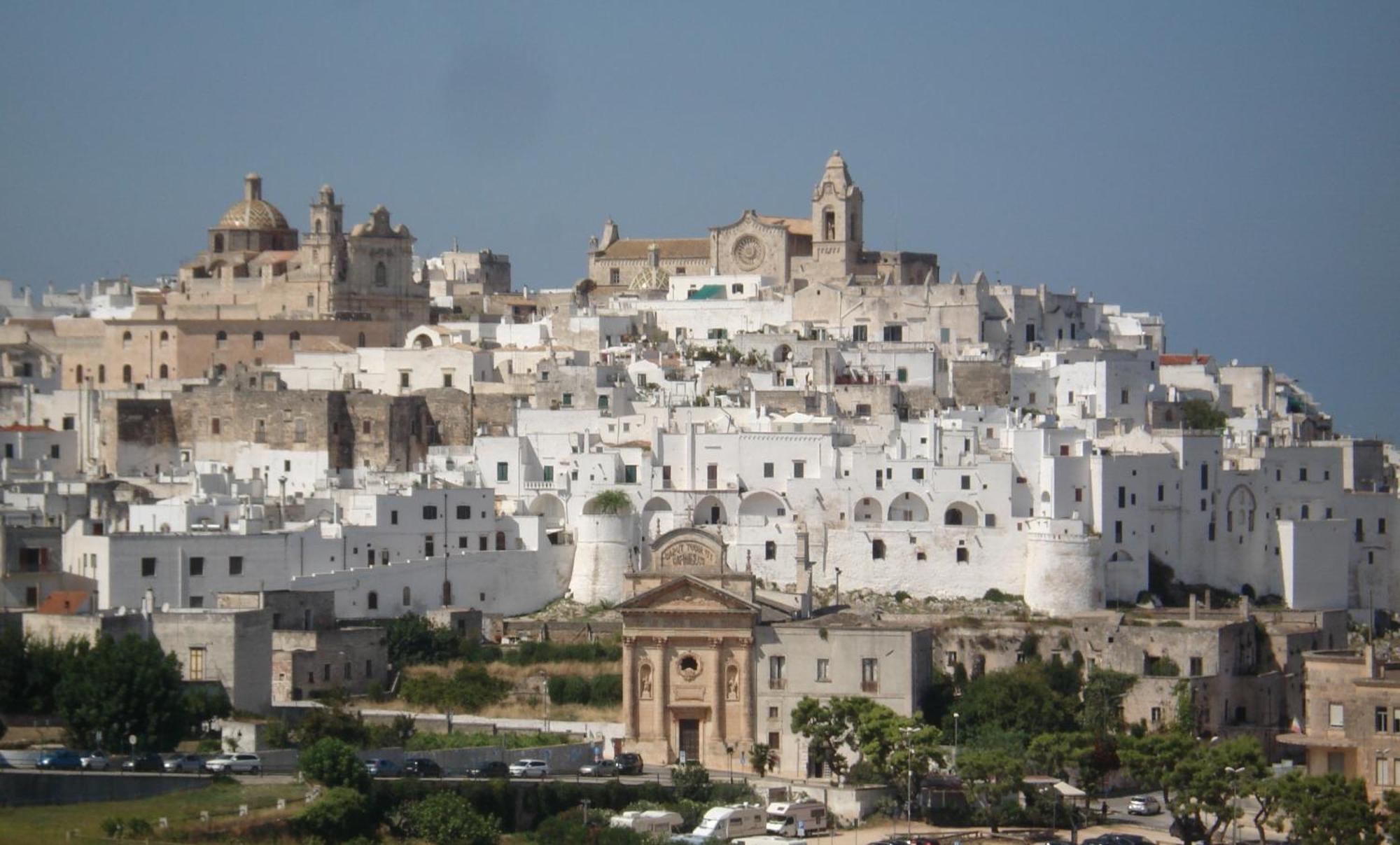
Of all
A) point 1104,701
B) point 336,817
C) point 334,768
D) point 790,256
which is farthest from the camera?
point 790,256

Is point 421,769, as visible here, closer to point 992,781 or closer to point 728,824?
point 728,824

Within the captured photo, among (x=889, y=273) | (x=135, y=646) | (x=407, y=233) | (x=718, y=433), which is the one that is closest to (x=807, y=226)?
(x=889, y=273)

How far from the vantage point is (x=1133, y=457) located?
62406 mm

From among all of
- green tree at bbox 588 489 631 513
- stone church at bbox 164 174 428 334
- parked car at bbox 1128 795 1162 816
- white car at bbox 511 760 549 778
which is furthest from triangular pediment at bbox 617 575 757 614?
stone church at bbox 164 174 428 334

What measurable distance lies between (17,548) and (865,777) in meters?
17.9

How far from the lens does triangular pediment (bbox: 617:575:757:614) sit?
5400cm

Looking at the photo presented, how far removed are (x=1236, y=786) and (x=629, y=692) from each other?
1116 centimetres

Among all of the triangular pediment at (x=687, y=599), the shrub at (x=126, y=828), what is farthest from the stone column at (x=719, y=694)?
the shrub at (x=126, y=828)

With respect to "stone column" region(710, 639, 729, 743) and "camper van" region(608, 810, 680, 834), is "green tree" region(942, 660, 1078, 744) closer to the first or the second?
"stone column" region(710, 639, 729, 743)

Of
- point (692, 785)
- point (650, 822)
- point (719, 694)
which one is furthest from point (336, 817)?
point (719, 694)

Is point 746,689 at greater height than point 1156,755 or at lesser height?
greater

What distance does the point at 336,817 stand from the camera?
45.7 m

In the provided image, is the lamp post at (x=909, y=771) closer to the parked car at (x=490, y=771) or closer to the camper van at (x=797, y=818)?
the camper van at (x=797, y=818)

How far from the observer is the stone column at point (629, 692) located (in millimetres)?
54062
